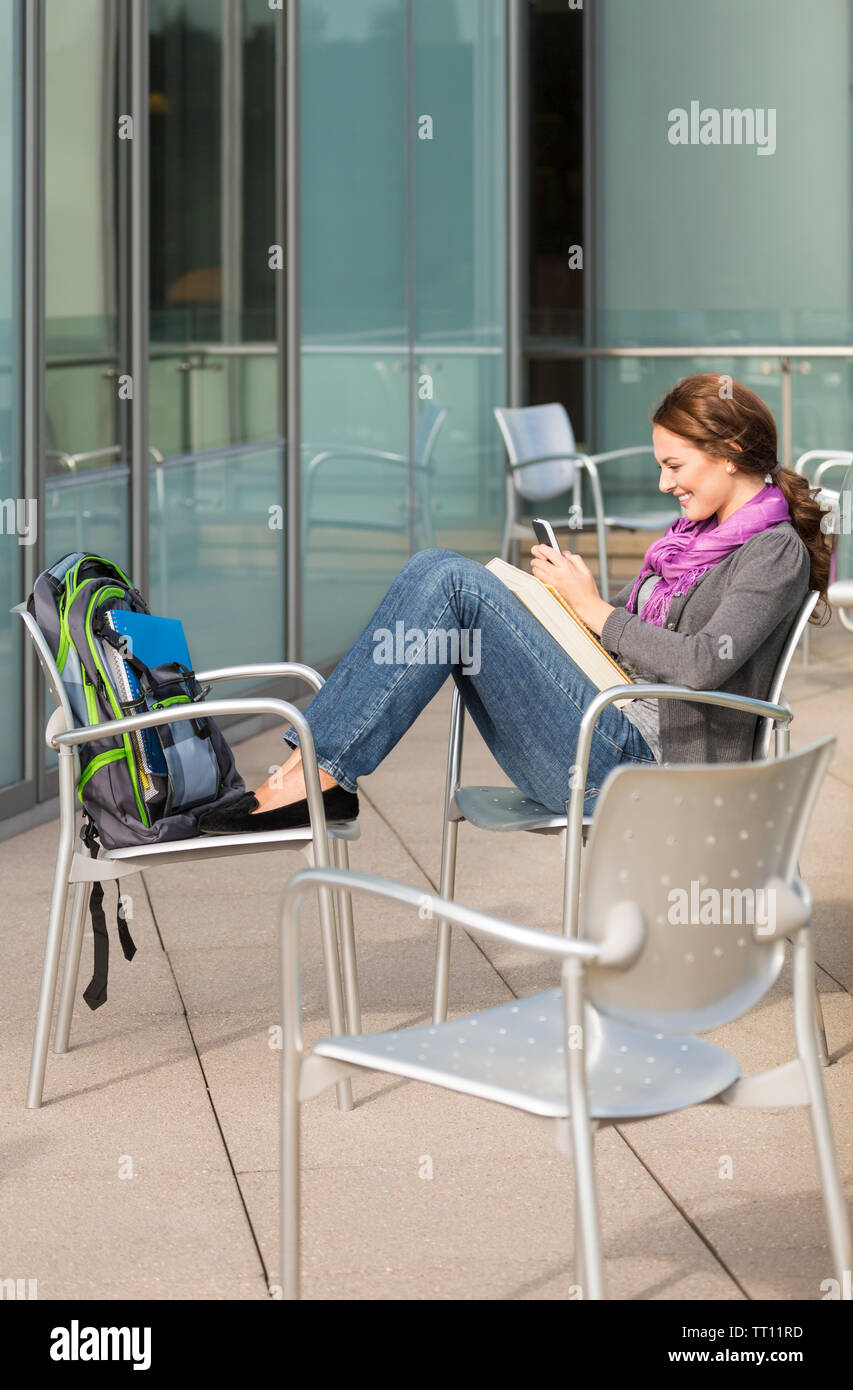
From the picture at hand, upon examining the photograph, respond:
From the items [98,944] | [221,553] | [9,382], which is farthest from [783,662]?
[221,553]

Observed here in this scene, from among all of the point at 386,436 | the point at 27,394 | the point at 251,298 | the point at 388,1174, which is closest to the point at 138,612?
the point at 388,1174

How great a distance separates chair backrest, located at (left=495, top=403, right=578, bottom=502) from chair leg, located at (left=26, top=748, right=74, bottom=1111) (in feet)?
15.0

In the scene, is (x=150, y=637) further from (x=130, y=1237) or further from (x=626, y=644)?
(x=130, y=1237)

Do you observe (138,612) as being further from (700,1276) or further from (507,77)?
(507,77)

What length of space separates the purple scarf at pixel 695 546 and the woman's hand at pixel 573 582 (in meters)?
0.10

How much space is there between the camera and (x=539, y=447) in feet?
24.0

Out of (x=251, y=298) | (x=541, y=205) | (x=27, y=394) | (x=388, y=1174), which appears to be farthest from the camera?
(x=541, y=205)

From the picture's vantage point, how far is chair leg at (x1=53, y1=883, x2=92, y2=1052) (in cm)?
289

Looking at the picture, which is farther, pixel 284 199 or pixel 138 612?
pixel 284 199

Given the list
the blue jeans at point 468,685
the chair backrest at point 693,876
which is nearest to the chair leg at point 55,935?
the blue jeans at point 468,685

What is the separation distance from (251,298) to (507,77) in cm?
326

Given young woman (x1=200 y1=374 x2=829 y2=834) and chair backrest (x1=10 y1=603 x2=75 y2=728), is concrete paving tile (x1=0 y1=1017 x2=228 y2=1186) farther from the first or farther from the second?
chair backrest (x1=10 y1=603 x2=75 y2=728)

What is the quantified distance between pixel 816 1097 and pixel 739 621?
1.09 meters
